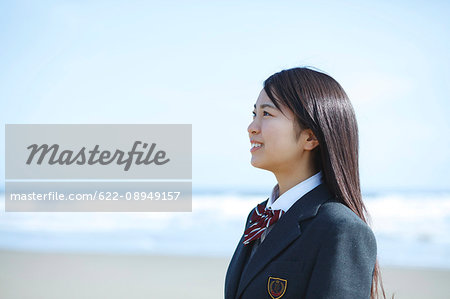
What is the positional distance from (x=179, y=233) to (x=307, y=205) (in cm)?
930

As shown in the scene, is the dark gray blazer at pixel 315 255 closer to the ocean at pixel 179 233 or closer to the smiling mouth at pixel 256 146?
the smiling mouth at pixel 256 146

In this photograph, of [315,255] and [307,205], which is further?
[307,205]

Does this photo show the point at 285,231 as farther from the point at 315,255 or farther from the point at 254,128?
the point at 254,128

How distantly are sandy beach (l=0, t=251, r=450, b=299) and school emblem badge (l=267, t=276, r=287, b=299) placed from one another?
4.49m

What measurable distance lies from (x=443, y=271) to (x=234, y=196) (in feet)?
46.8

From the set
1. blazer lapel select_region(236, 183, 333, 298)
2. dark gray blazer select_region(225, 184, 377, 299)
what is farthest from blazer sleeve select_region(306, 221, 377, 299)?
blazer lapel select_region(236, 183, 333, 298)

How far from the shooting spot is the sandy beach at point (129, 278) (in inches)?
248

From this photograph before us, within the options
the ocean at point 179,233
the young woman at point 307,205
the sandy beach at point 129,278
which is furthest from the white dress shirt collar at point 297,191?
the ocean at point 179,233

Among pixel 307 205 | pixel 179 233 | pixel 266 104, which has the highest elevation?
pixel 179 233

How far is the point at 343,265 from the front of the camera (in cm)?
169

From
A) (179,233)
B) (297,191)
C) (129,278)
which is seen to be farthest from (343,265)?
(179,233)

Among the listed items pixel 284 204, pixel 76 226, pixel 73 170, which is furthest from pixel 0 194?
pixel 284 204

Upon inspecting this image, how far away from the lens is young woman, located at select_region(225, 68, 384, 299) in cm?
171

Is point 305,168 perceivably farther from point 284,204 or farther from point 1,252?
point 1,252
